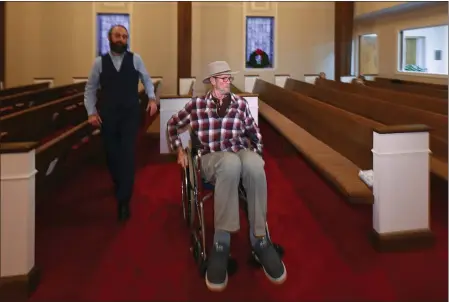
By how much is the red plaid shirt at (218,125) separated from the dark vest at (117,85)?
26.0 inches

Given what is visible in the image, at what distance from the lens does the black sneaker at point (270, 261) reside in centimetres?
236

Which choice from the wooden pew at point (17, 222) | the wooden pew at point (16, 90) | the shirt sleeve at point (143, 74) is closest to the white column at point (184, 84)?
the wooden pew at point (16, 90)

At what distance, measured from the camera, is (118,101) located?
3158 mm

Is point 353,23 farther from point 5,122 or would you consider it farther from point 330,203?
point 5,122

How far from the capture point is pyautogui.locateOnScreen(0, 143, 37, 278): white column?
214cm

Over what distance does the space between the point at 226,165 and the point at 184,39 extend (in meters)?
7.74

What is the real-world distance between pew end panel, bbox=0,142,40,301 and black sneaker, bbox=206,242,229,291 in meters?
0.91

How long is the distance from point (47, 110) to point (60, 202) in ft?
3.87

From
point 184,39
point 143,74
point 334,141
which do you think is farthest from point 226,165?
point 184,39

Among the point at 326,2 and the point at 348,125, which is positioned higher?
the point at 326,2

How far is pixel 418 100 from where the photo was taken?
431 centimetres

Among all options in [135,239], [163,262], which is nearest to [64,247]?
[135,239]

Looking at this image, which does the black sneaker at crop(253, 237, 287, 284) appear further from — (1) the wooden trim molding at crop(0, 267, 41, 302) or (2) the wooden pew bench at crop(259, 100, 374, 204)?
(1) the wooden trim molding at crop(0, 267, 41, 302)

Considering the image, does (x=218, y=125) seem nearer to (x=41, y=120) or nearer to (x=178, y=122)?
(x=178, y=122)
